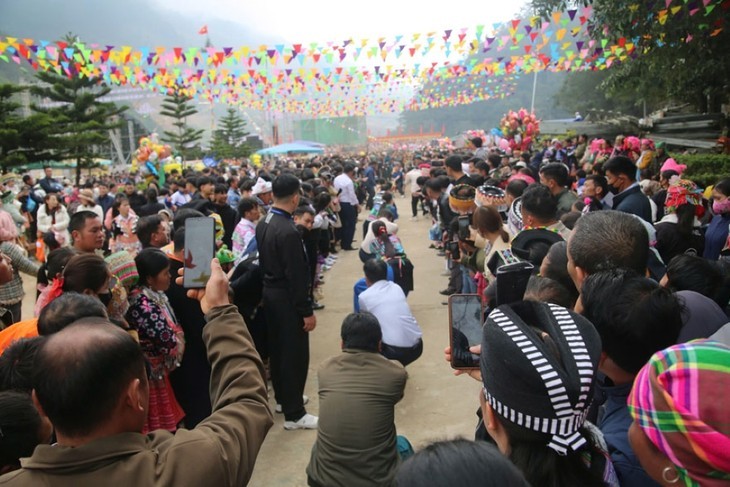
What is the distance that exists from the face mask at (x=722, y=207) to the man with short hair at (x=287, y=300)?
11.5 ft

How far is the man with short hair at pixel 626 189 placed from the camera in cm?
425

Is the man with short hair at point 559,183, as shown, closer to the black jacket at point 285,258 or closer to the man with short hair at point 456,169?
the man with short hair at point 456,169

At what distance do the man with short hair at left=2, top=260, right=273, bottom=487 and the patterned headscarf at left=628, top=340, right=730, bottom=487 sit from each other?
97 centimetres

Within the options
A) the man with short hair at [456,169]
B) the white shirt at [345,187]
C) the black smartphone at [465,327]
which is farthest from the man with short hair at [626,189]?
the white shirt at [345,187]

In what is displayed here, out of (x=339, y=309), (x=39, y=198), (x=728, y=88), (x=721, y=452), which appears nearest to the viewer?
(x=721, y=452)

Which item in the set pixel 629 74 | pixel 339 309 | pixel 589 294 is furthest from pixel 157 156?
pixel 589 294

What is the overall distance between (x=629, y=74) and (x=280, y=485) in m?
11.9

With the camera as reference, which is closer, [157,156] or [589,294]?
[589,294]

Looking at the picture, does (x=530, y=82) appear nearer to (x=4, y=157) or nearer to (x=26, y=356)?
(x=4, y=157)

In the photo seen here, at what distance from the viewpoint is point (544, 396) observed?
1.12m

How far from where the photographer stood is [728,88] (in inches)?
375

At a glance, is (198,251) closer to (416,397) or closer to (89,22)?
(416,397)

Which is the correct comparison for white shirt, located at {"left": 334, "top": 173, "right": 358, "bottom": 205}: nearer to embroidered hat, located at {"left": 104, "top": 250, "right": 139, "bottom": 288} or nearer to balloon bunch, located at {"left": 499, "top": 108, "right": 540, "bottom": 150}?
balloon bunch, located at {"left": 499, "top": 108, "right": 540, "bottom": 150}

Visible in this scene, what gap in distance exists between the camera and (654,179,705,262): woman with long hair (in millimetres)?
3980
